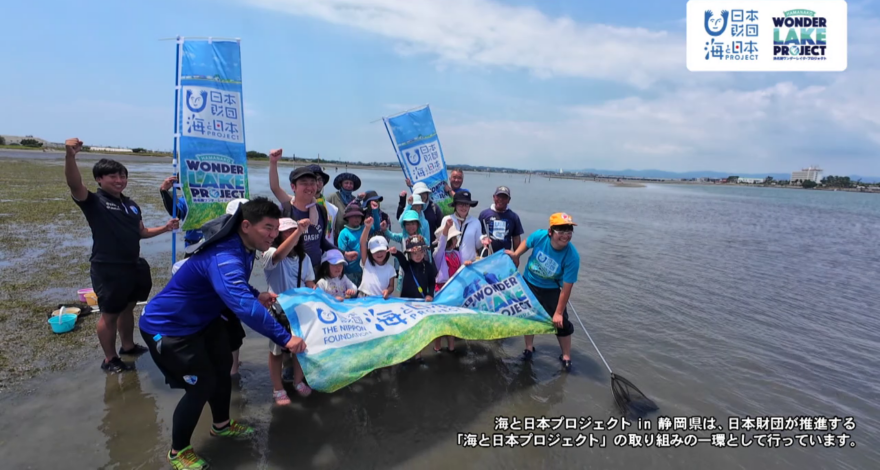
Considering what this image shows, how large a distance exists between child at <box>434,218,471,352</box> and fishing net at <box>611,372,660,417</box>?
211 cm

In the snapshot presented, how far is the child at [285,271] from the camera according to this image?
3914mm

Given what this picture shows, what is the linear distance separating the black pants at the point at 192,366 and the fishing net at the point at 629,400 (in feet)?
13.3

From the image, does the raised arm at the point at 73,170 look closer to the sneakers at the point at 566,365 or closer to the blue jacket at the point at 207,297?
the blue jacket at the point at 207,297

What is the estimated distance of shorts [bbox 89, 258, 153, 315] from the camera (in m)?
4.31

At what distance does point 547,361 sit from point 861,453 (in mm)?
3211

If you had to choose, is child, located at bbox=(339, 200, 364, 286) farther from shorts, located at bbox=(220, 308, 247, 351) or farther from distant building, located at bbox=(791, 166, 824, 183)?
distant building, located at bbox=(791, 166, 824, 183)

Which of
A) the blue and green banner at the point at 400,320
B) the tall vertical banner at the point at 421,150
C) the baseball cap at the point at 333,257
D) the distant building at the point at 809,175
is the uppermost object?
the distant building at the point at 809,175

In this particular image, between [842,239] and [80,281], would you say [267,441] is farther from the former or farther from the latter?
[842,239]

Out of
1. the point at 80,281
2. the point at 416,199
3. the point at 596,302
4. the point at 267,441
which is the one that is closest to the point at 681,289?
the point at 596,302

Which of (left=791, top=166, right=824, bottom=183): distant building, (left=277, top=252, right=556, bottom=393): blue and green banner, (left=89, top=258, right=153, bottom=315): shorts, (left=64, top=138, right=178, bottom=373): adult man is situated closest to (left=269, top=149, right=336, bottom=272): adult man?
(left=277, top=252, right=556, bottom=393): blue and green banner

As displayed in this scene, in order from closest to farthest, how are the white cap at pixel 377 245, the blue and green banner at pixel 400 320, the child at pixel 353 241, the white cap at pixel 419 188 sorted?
the blue and green banner at pixel 400 320
the white cap at pixel 377 245
the child at pixel 353 241
the white cap at pixel 419 188

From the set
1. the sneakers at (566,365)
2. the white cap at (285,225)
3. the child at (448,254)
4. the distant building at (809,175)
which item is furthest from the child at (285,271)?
the distant building at (809,175)

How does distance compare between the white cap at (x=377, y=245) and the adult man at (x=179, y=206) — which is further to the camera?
the adult man at (x=179, y=206)

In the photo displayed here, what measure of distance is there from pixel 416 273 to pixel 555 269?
1.76 meters
